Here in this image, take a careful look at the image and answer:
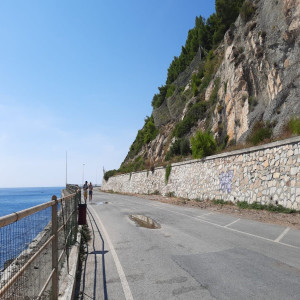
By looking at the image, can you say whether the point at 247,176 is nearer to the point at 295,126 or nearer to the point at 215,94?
the point at 295,126

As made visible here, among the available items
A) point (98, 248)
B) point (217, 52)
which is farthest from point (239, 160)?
point (217, 52)

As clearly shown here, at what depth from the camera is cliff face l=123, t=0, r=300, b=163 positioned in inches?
892

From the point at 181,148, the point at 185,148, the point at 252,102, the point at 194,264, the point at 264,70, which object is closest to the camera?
the point at 194,264

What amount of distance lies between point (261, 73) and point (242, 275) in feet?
81.7

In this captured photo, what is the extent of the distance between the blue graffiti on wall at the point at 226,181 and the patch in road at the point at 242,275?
14.0m

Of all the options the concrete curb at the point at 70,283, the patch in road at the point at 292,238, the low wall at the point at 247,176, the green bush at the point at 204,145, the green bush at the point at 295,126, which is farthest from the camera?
the green bush at the point at 204,145

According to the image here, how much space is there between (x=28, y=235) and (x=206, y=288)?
3.22 meters

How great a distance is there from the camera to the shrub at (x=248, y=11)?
103 ft

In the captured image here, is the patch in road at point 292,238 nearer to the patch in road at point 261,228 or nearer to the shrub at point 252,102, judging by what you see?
the patch in road at point 261,228

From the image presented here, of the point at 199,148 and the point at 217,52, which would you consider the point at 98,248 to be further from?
the point at 217,52

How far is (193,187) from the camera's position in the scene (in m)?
27.6

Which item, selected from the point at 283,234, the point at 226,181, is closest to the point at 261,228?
the point at 283,234

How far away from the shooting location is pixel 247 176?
19234 mm

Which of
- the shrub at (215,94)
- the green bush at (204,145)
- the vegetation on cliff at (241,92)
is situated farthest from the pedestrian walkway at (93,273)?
the shrub at (215,94)
